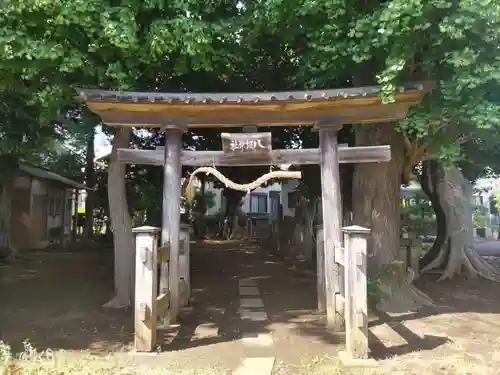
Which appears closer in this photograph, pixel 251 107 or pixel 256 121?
pixel 251 107

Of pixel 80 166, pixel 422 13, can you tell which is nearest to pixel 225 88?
pixel 422 13

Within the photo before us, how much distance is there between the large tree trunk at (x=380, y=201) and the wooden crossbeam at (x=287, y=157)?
2092mm

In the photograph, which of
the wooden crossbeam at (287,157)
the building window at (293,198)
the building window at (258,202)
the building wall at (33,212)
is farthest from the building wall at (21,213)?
the building window at (258,202)

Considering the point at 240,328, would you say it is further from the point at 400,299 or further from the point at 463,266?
the point at 463,266

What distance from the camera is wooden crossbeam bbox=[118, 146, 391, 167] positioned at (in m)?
8.00

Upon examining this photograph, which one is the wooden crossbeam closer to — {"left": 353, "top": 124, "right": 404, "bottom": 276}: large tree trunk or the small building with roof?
{"left": 353, "top": 124, "right": 404, "bottom": 276}: large tree trunk

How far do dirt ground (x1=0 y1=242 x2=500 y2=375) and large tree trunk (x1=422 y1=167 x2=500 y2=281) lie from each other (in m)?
0.62

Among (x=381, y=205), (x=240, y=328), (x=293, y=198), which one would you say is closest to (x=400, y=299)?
(x=381, y=205)

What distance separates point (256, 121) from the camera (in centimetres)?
827

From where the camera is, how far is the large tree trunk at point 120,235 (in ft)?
32.9

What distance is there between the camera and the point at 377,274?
9758 millimetres

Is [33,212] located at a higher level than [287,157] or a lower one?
lower

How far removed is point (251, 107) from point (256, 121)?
1.24ft

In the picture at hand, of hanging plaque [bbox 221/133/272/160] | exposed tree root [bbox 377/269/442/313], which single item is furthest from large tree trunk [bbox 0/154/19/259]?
exposed tree root [bbox 377/269/442/313]
